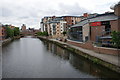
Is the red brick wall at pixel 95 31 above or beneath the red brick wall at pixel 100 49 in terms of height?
above

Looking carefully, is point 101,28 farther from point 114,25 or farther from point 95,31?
point 114,25

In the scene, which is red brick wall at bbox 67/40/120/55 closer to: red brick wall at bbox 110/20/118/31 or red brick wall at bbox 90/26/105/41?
red brick wall at bbox 90/26/105/41

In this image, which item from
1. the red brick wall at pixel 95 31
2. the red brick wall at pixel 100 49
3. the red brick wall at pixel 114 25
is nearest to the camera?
the red brick wall at pixel 100 49

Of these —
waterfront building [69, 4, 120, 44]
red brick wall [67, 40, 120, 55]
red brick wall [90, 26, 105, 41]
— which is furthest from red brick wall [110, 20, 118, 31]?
red brick wall [67, 40, 120, 55]

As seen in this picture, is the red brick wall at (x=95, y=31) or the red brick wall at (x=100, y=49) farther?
the red brick wall at (x=95, y=31)

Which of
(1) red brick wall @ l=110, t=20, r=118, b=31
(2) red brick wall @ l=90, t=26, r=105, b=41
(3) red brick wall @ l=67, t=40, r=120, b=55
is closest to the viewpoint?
(3) red brick wall @ l=67, t=40, r=120, b=55

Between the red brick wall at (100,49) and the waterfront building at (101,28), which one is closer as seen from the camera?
the red brick wall at (100,49)

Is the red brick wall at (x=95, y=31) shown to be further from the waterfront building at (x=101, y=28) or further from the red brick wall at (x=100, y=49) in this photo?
the red brick wall at (x=100, y=49)

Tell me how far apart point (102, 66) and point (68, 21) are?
167 ft

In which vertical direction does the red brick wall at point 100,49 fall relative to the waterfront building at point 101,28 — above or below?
below

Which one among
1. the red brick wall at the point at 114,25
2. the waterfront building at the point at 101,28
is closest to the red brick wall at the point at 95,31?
the waterfront building at the point at 101,28

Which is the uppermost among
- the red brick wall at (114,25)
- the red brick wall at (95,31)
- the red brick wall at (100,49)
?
the red brick wall at (114,25)

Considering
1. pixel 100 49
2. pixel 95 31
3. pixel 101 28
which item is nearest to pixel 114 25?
pixel 101 28

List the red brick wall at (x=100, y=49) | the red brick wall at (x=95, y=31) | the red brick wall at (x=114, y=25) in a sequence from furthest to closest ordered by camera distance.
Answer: the red brick wall at (x=95, y=31) → the red brick wall at (x=114, y=25) → the red brick wall at (x=100, y=49)
